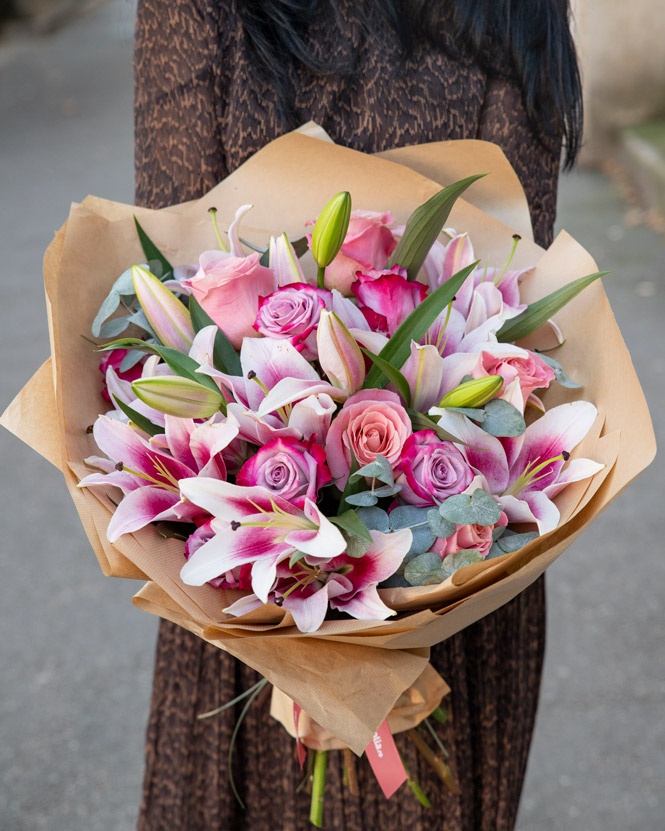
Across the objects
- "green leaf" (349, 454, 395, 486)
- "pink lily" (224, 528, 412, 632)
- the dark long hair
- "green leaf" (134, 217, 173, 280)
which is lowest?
"pink lily" (224, 528, 412, 632)

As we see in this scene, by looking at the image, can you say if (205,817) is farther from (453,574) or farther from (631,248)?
(631,248)

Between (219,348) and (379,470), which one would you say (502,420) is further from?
(219,348)

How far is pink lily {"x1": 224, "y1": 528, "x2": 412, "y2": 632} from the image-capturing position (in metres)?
0.65

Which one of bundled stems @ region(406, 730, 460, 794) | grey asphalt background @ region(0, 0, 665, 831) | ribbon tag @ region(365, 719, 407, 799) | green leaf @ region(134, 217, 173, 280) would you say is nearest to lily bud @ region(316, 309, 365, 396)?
green leaf @ region(134, 217, 173, 280)

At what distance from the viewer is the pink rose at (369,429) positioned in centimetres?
66

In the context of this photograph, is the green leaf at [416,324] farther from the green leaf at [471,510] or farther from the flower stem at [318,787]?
the flower stem at [318,787]

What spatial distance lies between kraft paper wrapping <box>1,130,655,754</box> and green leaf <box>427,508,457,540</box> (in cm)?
4

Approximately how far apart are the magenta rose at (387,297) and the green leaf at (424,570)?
0.18 metres

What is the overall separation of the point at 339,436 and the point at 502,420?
5.0 inches

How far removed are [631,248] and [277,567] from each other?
3.91 metres

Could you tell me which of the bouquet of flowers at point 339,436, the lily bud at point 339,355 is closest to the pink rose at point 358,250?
the bouquet of flowers at point 339,436

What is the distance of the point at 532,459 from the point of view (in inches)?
28.6

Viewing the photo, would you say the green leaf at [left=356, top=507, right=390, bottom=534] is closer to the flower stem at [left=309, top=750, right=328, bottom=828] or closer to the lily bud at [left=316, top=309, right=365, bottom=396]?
the lily bud at [left=316, top=309, right=365, bottom=396]

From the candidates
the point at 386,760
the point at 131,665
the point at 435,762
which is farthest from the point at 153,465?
the point at 131,665
